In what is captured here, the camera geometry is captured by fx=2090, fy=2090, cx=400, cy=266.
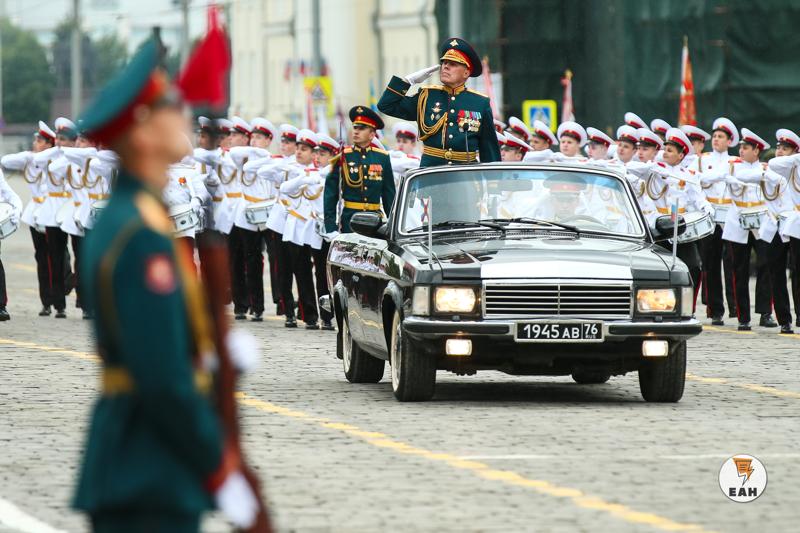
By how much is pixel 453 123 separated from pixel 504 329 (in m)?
4.56

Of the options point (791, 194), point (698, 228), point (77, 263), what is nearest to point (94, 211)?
point (77, 263)

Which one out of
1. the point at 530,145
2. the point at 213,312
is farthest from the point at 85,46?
the point at 213,312

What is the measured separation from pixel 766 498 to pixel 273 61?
9702cm

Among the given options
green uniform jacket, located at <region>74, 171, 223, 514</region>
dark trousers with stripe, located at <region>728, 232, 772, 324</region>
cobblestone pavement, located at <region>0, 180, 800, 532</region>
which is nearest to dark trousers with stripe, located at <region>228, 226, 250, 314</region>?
dark trousers with stripe, located at <region>728, 232, 772, 324</region>

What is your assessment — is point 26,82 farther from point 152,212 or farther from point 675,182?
point 152,212

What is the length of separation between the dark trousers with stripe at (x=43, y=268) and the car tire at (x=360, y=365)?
346 inches

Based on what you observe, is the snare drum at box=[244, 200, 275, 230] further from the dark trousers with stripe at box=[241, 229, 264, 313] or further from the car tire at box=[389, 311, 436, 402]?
the car tire at box=[389, 311, 436, 402]

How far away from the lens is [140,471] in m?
4.52

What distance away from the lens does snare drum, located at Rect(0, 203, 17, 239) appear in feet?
71.9

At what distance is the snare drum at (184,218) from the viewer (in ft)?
70.3

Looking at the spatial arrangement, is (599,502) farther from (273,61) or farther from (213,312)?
(273,61)

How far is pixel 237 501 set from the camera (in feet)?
14.9

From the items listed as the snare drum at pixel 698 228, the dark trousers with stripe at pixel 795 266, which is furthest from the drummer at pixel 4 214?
the dark trousers with stripe at pixel 795 266

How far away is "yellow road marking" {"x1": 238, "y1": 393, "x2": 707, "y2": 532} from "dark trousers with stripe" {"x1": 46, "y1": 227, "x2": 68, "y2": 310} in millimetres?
10749
